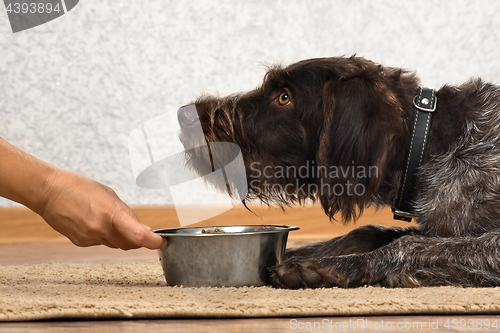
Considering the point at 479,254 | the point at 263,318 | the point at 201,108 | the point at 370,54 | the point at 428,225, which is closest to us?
the point at 263,318

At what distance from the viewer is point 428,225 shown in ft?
5.79

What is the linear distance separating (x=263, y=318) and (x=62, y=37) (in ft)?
9.94

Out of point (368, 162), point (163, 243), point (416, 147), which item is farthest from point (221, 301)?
point (416, 147)

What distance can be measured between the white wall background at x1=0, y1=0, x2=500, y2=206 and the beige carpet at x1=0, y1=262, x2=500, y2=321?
2.06 metres

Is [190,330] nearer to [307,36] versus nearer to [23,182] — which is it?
[23,182]

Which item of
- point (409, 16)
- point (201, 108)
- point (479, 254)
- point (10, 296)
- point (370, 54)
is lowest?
point (479, 254)

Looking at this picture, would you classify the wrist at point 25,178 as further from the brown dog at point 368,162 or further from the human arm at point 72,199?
the brown dog at point 368,162

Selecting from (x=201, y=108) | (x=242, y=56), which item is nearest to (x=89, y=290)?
(x=201, y=108)

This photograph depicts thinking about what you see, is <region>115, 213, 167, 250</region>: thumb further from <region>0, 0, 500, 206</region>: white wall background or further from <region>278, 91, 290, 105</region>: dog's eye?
<region>0, 0, 500, 206</region>: white wall background

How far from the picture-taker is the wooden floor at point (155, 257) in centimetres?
104

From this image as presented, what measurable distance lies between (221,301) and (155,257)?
59.0 inches

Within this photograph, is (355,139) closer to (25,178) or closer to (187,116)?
(187,116)

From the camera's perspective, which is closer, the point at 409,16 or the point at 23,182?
the point at 23,182

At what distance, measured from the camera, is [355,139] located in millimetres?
1776
